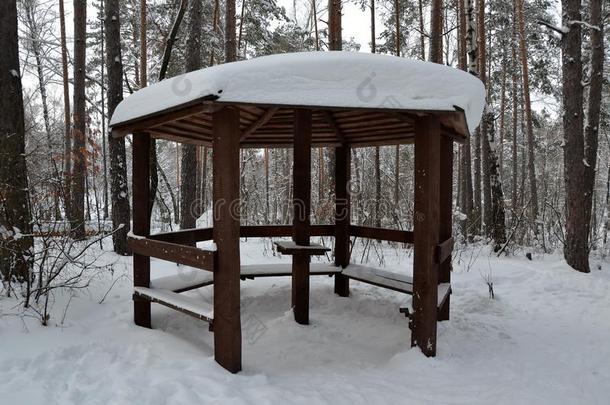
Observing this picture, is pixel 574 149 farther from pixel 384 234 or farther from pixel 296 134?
pixel 296 134

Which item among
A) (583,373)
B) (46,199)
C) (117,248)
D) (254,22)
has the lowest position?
(583,373)

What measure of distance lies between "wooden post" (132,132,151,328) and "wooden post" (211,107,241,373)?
4.61ft

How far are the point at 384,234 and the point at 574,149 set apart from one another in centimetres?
423

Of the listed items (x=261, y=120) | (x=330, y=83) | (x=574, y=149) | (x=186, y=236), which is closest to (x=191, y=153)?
(x=186, y=236)

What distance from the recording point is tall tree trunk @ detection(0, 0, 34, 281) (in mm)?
4102

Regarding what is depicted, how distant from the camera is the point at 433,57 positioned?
9.45 m

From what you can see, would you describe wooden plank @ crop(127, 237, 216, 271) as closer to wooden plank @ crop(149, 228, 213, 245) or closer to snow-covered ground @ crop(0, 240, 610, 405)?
wooden plank @ crop(149, 228, 213, 245)

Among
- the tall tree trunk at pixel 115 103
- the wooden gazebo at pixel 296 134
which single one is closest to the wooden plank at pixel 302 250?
the wooden gazebo at pixel 296 134

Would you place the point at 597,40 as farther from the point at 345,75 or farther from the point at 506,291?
the point at 345,75

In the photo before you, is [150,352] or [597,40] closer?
[150,352]

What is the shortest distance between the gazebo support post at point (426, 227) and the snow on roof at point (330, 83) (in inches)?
15.2

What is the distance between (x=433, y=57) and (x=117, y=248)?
8.11 metres

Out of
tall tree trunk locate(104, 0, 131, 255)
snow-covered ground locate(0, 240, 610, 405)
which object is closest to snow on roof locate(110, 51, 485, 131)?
snow-covered ground locate(0, 240, 610, 405)

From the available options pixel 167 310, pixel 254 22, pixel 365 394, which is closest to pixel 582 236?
pixel 365 394
